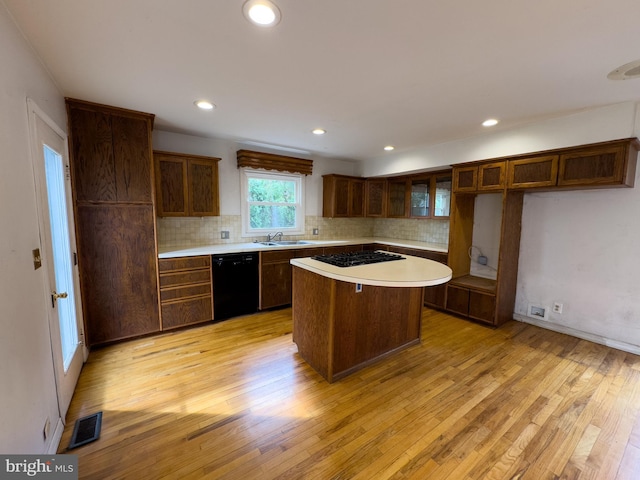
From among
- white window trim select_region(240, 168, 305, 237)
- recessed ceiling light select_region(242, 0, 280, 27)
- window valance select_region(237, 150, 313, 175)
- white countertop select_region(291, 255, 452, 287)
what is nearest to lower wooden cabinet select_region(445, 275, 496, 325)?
white countertop select_region(291, 255, 452, 287)

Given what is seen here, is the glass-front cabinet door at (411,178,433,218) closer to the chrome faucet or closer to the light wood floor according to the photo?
the light wood floor

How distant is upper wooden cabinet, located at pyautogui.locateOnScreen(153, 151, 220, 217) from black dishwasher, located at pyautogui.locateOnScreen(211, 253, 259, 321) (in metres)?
0.72

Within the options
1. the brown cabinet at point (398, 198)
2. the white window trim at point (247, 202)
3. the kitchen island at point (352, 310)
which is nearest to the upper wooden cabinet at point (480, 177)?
the brown cabinet at point (398, 198)

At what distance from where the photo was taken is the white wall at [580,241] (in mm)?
2630

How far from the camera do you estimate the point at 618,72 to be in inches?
72.4

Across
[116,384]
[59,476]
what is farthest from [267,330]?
[59,476]

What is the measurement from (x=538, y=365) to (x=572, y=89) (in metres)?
2.43

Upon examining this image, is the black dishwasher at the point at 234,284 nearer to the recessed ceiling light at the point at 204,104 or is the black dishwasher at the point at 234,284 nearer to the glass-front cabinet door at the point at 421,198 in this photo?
the recessed ceiling light at the point at 204,104

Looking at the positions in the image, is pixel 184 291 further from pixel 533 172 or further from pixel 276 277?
pixel 533 172

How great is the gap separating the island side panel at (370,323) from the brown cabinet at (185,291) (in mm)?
1856

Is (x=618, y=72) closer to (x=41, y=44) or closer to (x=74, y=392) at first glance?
(x=41, y=44)

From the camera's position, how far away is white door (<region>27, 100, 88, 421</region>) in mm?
1639

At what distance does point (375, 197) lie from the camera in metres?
5.15

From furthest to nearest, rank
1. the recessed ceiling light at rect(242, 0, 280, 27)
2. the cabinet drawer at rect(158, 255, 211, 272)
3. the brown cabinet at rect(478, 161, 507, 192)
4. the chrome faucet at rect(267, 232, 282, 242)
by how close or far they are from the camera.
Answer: the chrome faucet at rect(267, 232, 282, 242) → the brown cabinet at rect(478, 161, 507, 192) → the cabinet drawer at rect(158, 255, 211, 272) → the recessed ceiling light at rect(242, 0, 280, 27)
